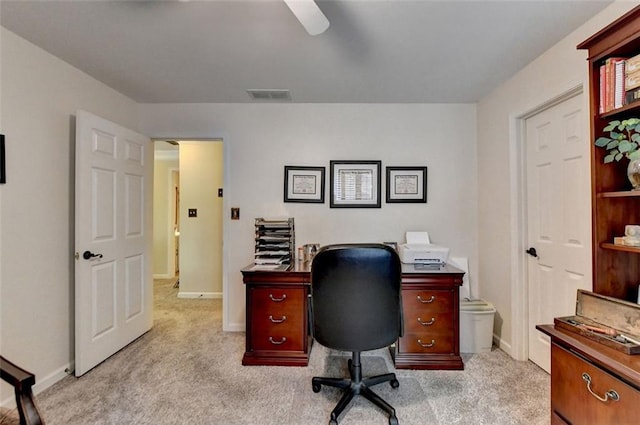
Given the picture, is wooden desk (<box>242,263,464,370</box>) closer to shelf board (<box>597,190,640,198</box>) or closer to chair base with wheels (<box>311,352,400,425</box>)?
chair base with wheels (<box>311,352,400,425</box>)

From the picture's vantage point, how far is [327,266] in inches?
64.3

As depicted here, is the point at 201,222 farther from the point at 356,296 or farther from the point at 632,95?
the point at 632,95

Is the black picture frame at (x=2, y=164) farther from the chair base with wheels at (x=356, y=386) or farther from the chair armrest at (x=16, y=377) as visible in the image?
the chair base with wheels at (x=356, y=386)

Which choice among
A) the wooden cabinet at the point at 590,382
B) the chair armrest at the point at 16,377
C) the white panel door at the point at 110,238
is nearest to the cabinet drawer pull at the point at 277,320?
the white panel door at the point at 110,238

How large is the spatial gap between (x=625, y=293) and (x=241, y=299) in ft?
9.11

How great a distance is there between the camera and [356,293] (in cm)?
163

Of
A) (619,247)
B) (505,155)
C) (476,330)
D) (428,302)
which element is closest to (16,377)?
(428,302)

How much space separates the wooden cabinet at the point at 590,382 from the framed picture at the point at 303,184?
81.8 inches

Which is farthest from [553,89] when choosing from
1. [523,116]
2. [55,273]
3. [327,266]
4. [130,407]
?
[55,273]

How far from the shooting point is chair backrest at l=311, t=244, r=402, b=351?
1616mm

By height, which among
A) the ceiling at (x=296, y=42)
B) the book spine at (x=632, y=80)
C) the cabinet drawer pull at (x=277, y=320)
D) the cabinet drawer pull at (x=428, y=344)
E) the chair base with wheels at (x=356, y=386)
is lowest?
the chair base with wheels at (x=356, y=386)

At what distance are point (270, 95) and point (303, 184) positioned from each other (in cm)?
89

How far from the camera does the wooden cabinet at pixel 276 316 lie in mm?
A: 2350

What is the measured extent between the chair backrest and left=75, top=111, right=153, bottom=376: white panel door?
5.93 ft
